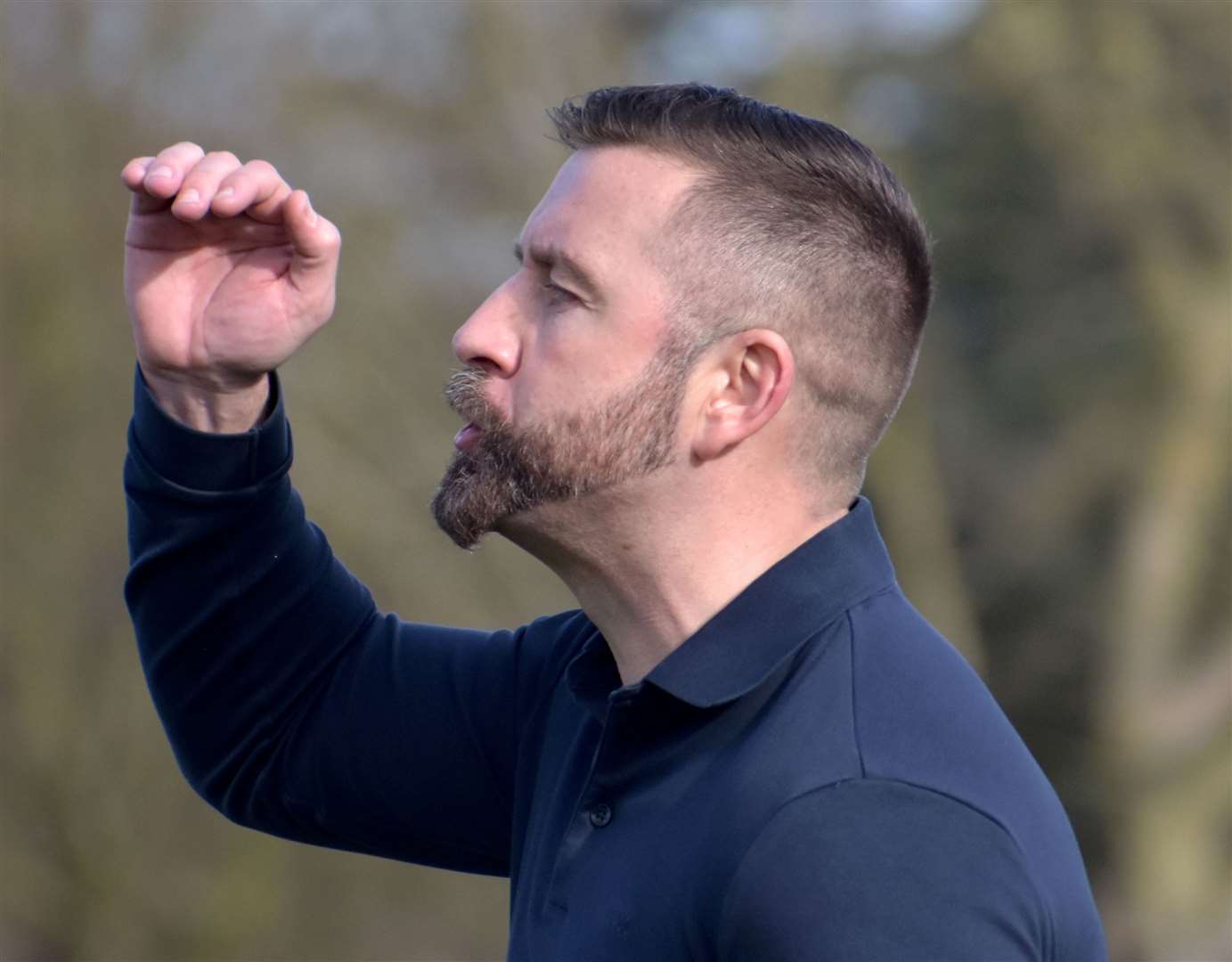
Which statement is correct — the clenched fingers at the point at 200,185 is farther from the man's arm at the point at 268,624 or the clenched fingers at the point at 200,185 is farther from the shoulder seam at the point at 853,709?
the shoulder seam at the point at 853,709

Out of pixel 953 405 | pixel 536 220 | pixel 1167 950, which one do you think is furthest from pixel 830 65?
pixel 536 220

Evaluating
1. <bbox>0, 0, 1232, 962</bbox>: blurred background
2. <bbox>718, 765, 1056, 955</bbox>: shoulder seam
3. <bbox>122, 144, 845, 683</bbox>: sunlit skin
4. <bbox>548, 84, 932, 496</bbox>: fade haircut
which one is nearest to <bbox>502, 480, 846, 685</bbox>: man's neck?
<bbox>122, 144, 845, 683</bbox>: sunlit skin

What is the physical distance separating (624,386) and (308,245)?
1.59 ft

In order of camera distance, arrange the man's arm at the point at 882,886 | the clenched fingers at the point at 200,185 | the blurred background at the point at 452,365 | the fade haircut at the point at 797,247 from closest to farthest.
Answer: the man's arm at the point at 882,886, the clenched fingers at the point at 200,185, the fade haircut at the point at 797,247, the blurred background at the point at 452,365

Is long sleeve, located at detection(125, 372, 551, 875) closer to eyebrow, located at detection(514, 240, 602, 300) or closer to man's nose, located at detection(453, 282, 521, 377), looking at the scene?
man's nose, located at detection(453, 282, 521, 377)

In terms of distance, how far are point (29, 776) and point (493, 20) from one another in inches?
Answer: 152

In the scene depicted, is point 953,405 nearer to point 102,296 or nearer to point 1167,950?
point 1167,950

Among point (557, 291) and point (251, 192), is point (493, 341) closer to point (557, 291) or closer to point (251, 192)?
point (557, 291)

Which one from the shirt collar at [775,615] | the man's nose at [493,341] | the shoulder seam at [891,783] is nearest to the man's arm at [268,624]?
the man's nose at [493,341]

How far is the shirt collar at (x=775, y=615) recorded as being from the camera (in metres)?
1.85

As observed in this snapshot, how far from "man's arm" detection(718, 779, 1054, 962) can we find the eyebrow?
0.76 m

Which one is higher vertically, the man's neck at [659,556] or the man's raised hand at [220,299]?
the man's raised hand at [220,299]

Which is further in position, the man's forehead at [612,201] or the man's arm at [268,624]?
the man's arm at [268,624]

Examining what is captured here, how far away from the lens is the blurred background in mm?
6574
